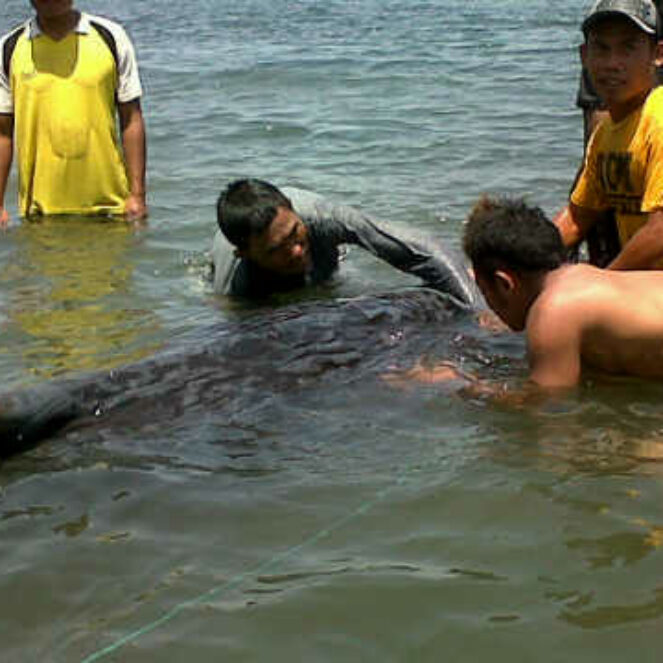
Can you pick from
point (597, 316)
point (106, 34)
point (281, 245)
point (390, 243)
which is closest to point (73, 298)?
point (281, 245)

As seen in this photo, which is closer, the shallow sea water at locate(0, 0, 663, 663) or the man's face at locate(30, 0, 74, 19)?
the shallow sea water at locate(0, 0, 663, 663)

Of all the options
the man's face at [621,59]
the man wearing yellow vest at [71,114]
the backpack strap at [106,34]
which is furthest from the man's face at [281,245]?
the backpack strap at [106,34]

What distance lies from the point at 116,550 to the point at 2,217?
4.21m

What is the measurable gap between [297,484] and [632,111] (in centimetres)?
200

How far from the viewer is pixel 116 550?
338cm

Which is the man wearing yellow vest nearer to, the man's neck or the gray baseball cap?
the man's neck

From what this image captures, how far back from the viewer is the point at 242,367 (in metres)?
4.56

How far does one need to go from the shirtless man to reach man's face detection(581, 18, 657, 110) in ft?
2.14

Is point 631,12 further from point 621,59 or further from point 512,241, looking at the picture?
point 512,241

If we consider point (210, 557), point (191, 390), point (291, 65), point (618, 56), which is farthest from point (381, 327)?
point (291, 65)

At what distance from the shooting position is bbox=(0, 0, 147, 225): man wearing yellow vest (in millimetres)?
6781

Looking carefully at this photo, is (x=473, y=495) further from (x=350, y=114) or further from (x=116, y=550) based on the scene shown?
(x=350, y=114)

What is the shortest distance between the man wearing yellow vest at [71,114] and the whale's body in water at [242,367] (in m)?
2.09

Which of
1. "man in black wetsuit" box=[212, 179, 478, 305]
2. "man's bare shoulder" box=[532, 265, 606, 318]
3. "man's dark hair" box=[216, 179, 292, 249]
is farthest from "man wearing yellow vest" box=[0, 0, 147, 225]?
"man's bare shoulder" box=[532, 265, 606, 318]
